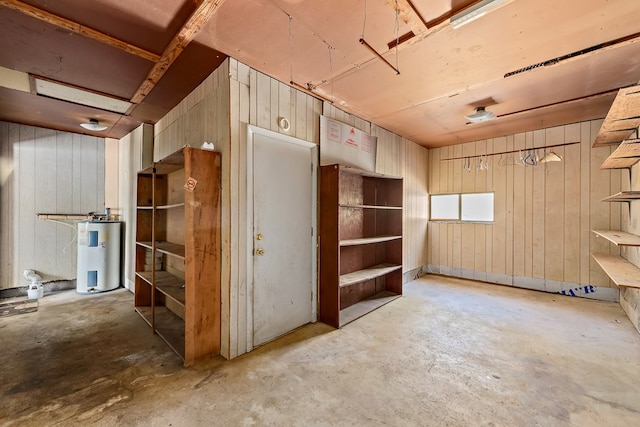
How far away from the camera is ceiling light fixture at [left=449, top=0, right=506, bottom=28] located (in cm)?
179

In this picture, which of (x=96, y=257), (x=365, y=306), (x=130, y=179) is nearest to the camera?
(x=365, y=306)

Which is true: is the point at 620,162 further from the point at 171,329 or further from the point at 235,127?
the point at 171,329

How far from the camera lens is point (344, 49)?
7.95ft

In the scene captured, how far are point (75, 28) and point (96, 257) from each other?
3822mm

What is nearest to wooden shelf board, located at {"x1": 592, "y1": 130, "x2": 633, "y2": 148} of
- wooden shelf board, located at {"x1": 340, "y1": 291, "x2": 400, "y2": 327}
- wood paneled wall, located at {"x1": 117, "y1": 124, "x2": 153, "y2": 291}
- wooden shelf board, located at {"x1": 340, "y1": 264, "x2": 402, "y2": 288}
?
wooden shelf board, located at {"x1": 340, "y1": 264, "x2": 402, "y2": 288}

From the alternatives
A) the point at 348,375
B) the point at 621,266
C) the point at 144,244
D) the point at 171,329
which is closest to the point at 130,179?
the point at 144,244

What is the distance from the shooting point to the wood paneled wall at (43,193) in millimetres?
4279

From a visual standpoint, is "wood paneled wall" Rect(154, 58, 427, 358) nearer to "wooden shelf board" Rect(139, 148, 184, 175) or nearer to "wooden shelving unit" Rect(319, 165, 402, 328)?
"wooden shelf board" Rect(139, 148, 184, 175)

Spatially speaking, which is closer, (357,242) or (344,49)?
(344,49)

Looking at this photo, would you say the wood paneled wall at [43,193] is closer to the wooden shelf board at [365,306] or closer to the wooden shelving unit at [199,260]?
the wooden shelving unit at [199,260]

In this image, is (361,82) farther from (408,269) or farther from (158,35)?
(408,269)

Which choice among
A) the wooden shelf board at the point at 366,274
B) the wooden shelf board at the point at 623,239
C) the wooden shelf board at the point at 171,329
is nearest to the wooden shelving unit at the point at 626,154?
the wooden shelf board at the point at 623,239

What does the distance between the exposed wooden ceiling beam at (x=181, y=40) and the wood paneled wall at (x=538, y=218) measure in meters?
5.21

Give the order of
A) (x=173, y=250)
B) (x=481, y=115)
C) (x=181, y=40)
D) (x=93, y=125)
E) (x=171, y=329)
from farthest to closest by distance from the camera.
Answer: (x=93, y=125) → (x=481, y=115) → (x=171, y=329) → (x=173, y=250) → (x=181, y=40)
